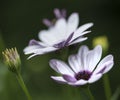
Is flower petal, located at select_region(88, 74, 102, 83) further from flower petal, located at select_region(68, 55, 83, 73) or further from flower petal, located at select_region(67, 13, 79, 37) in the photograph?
flower petal, located at select_region(67, 13, 79, 37)

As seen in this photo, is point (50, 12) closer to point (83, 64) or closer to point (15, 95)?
point (15, 95)

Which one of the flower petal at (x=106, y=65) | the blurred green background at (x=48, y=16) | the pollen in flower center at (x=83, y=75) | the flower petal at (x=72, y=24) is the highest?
the flower petal at (x=72, y=24)

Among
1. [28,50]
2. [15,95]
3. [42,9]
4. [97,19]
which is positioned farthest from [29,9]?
[28,50]

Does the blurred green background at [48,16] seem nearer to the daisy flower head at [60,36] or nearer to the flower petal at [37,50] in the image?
the daisy flower head at [60,36]

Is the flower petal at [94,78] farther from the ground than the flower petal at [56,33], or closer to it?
closer to it

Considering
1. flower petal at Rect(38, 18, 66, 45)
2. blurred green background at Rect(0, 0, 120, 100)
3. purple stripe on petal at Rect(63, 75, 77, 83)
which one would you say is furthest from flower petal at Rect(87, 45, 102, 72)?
blurred green background at Rect(0, 0, 120, 100)

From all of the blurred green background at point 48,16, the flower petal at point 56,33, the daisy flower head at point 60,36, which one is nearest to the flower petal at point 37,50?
the daisy flower head at point 60,36
